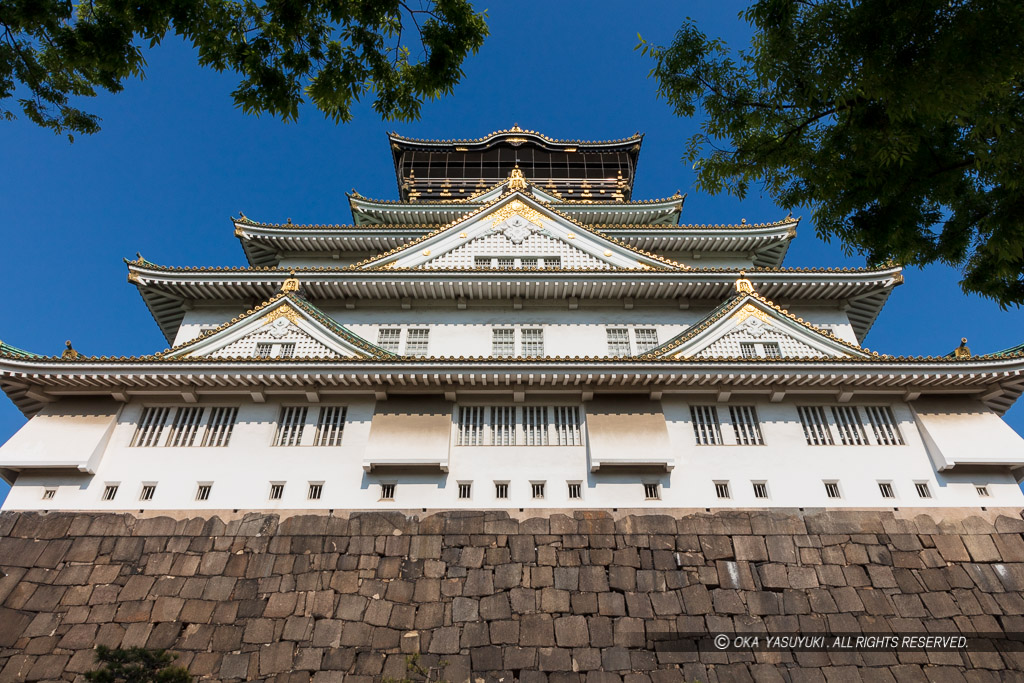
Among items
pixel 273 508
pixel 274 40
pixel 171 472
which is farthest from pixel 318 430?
pixel 274 40

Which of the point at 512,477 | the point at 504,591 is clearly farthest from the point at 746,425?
the point at 504,591

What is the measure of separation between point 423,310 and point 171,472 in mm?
8061

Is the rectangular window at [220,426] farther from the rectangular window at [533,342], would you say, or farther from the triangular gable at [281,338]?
the rectangular window at [533,342]

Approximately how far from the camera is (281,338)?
17.1 m

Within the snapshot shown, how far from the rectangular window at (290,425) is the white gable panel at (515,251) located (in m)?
6.39

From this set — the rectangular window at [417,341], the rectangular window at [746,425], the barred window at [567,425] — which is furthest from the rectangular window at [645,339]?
the rectangular window at [417,341]

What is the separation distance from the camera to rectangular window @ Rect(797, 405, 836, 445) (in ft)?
50.5

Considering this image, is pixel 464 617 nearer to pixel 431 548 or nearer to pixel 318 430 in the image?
pixel 431 548

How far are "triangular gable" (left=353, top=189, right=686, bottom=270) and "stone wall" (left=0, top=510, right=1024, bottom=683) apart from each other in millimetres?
8612

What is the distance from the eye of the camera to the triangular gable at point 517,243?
20328mm

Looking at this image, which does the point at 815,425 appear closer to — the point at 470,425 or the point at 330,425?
the point at 470,425

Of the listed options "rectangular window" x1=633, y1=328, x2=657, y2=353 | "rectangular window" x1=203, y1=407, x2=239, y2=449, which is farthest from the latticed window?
"rectangular window" x1=203, y1=407, x2=239, y2=449

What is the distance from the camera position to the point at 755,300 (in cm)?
1758

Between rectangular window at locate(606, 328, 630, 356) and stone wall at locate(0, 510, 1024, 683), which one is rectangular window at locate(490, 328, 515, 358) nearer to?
rectangular window at locate(606, 328, 630, 356)
